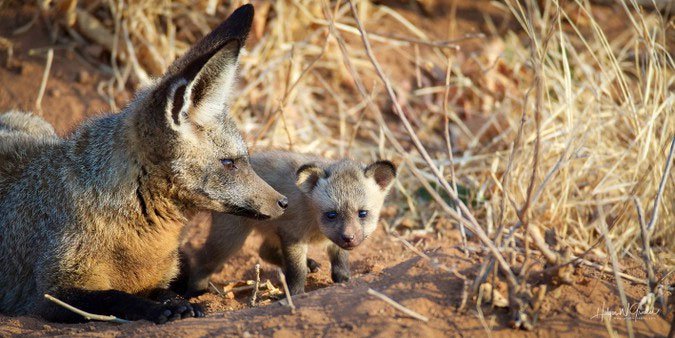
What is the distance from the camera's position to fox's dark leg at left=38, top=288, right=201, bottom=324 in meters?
4.30

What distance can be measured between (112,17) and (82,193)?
4290 millimetres

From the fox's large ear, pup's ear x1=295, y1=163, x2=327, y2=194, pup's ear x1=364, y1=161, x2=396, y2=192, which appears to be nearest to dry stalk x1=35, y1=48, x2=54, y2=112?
the fox's large ear

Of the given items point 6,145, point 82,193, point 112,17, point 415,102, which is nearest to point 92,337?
point 82,193

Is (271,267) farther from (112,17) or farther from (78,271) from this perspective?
(112,17)

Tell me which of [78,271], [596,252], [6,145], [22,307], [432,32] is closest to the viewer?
[78,271]

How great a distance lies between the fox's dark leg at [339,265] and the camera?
543 centimetres

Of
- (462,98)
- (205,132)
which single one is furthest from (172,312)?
(462,98)

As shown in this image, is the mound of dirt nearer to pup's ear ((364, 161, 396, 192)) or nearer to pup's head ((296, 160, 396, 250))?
pup's head ((296, 160, 396, 250))

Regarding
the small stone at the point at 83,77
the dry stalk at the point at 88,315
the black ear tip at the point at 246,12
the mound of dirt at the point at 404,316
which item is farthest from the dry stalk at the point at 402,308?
the small stone at the point at 83,77

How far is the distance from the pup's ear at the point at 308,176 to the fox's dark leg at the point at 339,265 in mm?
494

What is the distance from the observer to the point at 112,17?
833 cm

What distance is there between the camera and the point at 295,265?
5.32m

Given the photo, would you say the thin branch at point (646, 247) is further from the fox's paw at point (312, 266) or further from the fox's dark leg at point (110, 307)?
the fox's paw at point (312, 266)

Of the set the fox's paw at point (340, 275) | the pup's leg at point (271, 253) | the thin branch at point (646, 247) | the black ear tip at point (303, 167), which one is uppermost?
the thin branch at point (646, 247)
